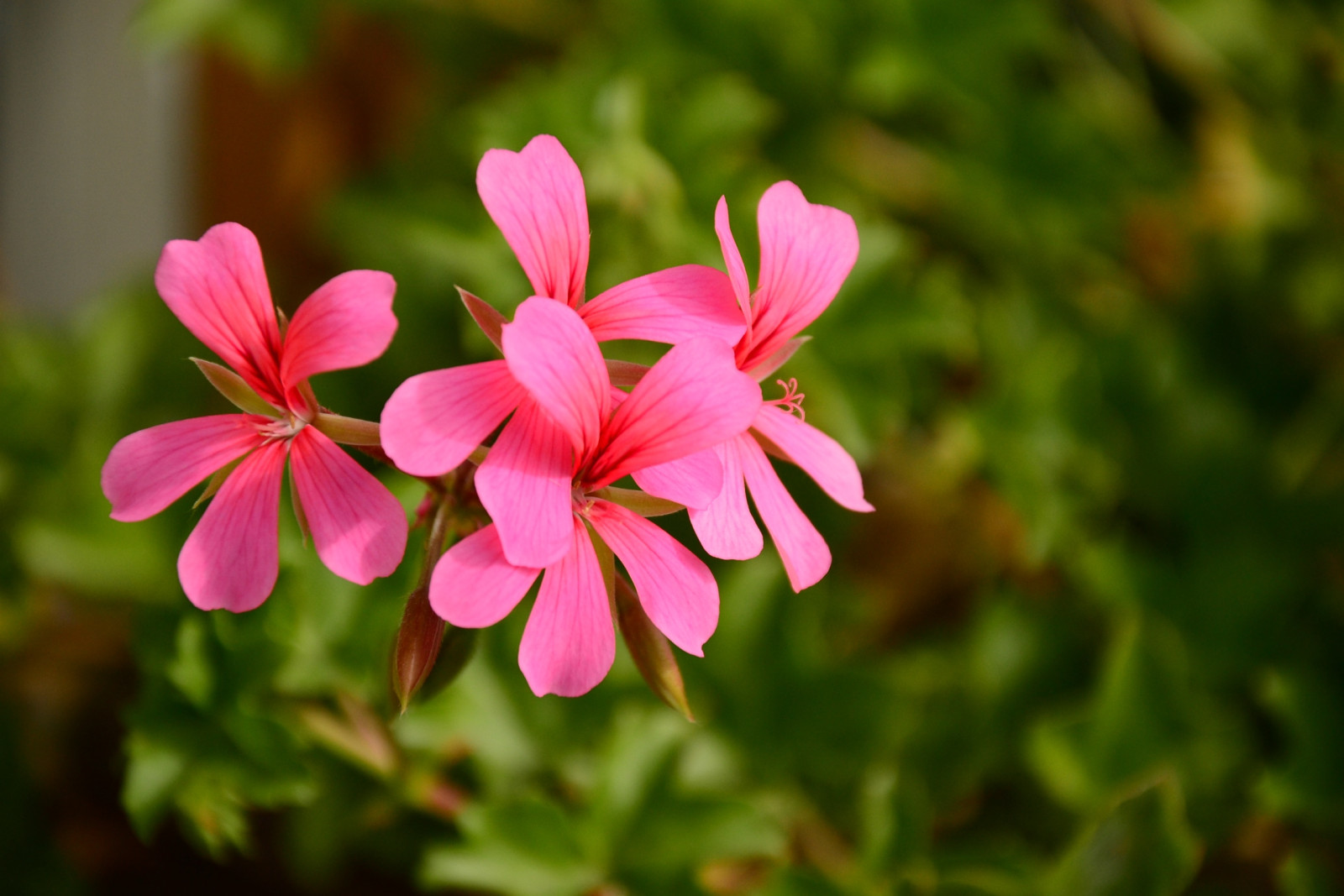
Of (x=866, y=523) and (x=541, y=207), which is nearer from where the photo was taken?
(x=541, y=207)

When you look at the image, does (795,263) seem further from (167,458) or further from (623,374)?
(167,458)

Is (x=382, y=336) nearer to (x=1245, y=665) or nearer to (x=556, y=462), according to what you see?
(x=556, y=462)

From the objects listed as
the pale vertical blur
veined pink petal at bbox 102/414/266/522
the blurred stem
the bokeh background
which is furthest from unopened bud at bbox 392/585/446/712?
the pale vertical blur

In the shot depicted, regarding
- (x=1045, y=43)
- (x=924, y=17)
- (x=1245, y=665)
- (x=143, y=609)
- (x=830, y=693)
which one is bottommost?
(x=143, y=609)

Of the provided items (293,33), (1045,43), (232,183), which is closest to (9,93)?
(232,183)

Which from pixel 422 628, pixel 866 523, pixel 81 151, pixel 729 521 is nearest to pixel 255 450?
pixel 422 628
